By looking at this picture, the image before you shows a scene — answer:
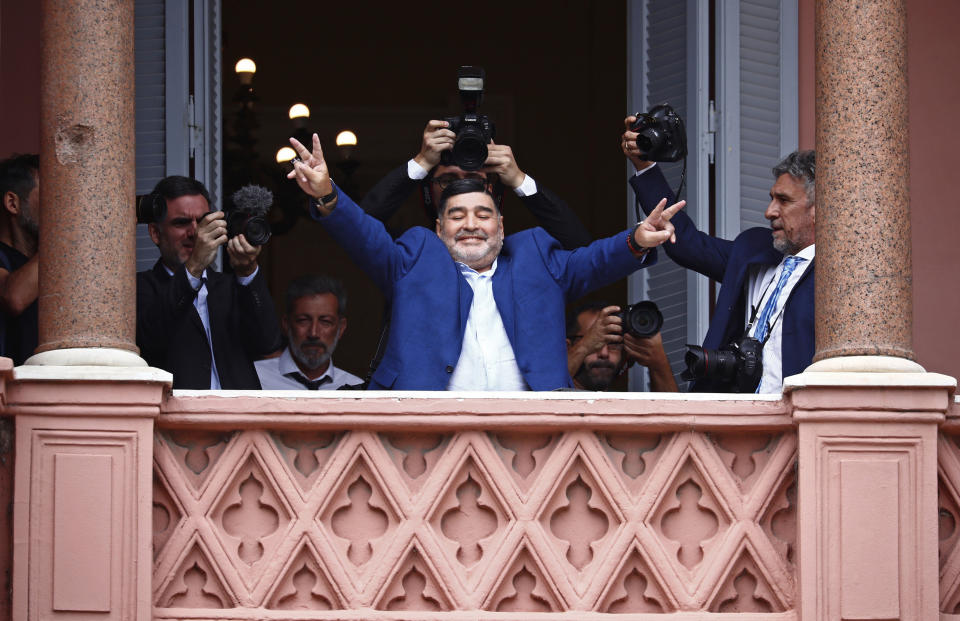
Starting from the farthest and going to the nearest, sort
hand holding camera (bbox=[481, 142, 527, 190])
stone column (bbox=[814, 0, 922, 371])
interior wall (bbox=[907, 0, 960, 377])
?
1. interior wall (bbox=[907, 0, 960, 377])
2. hand holding camera (bbox=[481, 142, 527, 190])
3. stone column (bbox=[814, 0, 922, 371])

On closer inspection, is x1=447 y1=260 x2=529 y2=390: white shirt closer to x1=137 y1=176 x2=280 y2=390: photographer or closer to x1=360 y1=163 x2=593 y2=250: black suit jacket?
x1=360 y1=163 x2=593 y2=250: black suit jacket

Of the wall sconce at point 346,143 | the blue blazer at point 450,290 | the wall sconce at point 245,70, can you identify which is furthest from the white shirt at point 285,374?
the wall sconce at point 245,70

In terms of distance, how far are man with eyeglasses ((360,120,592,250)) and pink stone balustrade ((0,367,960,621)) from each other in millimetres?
1139

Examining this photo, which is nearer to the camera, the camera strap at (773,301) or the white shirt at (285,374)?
the camera strap at (773,301)

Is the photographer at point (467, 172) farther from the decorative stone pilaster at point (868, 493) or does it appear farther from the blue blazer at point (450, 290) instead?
the decorative stone pilaster at point (868, 493)

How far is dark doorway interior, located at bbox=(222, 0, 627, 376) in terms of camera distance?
13.5m

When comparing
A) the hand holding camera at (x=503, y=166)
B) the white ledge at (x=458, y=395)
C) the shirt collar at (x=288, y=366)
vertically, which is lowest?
the white ledge at (x=458, y=395)

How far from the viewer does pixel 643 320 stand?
7.64 m

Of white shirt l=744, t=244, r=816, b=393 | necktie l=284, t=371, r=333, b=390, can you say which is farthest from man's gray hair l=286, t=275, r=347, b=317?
white shirt l=744, t=244, r=816, b=393

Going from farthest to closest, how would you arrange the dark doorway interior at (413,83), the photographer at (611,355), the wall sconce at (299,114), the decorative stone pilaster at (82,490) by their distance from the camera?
the dark doorway interior at (413,83) < the wall sconce at (299,114) < the photographer at (611,355) < the decorative stone pilaster at (82,490)

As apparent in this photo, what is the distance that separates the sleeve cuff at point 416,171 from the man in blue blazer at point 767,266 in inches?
31.3

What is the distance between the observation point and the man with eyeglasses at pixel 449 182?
25.0 feet

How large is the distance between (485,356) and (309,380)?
1382mm

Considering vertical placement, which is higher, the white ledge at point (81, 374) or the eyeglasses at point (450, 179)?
the eyeglasses at point (450, 179)
